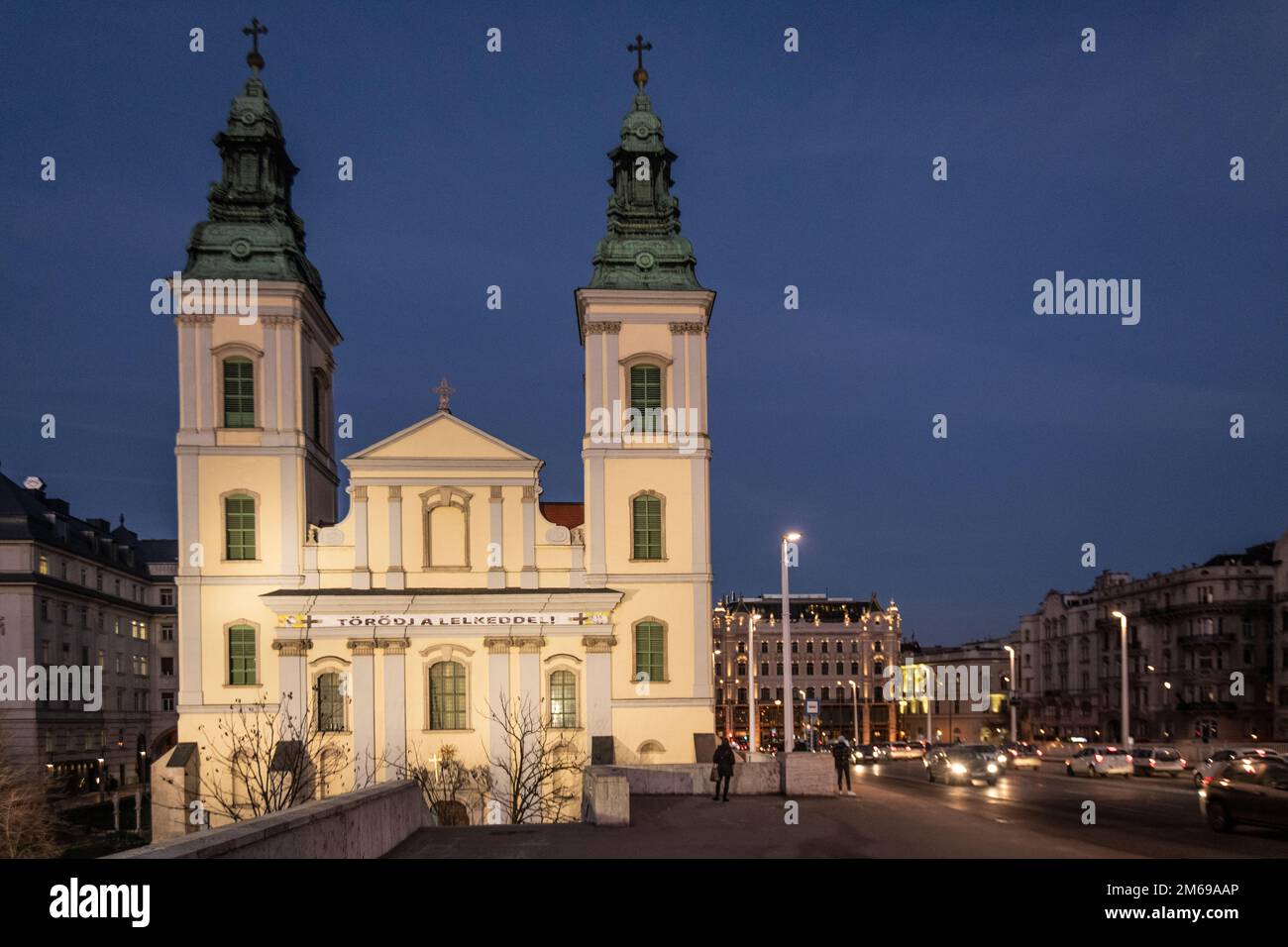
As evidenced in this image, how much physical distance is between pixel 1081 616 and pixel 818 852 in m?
121

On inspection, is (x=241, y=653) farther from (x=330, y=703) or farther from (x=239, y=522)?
(x=239, y=522)

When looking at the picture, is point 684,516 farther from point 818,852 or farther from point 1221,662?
point 1221,662

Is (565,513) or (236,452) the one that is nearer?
(236,452)

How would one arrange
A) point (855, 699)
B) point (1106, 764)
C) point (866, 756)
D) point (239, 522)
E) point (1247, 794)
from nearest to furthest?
point (1247, 794), point (1106, 764), point (239, 522), point (866, 756), point (855, 699)

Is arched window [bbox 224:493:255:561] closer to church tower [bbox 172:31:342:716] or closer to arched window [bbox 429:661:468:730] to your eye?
church tower [bbox 172:31:342:716]

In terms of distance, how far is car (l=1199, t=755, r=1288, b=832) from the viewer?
788 inches

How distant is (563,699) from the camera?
1948 inches

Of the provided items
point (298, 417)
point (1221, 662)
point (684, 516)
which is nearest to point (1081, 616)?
point (1221, 662)

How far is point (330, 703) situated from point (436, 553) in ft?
22.9

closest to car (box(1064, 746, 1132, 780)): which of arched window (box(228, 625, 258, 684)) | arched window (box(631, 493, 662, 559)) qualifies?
arched window (box(631, 493, 662, 559))

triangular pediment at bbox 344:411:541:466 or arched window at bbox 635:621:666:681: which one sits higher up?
triangular pediment at bbox 344:411:541:466

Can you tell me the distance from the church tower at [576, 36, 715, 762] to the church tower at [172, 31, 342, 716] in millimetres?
11566

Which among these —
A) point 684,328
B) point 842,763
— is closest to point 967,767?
point 842,763

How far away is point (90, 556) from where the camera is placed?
8694cm
